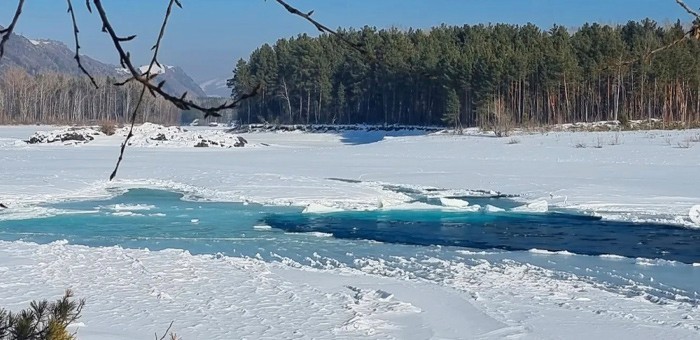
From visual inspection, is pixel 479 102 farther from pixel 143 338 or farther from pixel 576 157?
pixel 143 338

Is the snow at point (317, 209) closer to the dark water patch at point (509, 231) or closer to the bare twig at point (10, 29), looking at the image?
the dark water patch at point (509, 231)

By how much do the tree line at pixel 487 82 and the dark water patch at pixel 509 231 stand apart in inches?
793

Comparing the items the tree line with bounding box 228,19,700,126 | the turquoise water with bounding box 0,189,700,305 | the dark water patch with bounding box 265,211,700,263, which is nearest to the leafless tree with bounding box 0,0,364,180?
the turquoise water with bounding box 0,189,700,305

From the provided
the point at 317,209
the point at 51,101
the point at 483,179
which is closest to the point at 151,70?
the point at 317,209

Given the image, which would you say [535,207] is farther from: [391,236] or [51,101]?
[51,101]

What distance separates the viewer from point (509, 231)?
13.1 m

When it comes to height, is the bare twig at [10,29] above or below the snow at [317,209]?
above

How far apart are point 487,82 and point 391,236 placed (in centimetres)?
3882

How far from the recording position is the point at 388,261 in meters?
10.1

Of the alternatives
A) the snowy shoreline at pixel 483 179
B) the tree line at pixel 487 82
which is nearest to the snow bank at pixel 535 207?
the snowy shoreline at pixel 483 179

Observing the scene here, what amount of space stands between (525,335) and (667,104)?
44048 mm

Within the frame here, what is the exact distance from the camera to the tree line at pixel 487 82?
45188 millimetres

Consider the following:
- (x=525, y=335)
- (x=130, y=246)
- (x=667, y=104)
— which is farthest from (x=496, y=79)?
(x=525, y=335)

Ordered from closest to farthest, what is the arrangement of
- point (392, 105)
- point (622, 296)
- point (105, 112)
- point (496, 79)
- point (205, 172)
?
point (622, 296)
point (205, 172)
point (496, 79)
point (392, 105)
point (105, 112)
